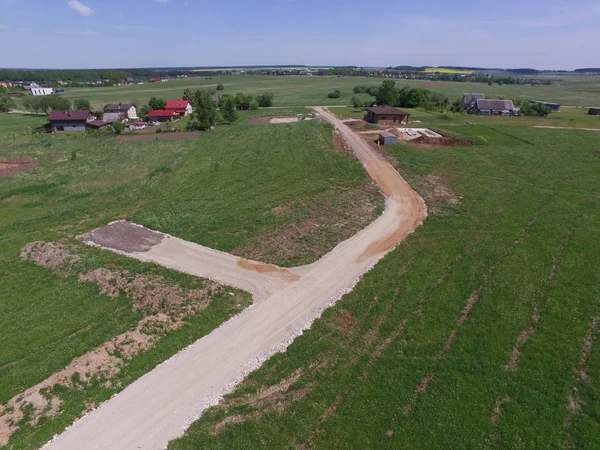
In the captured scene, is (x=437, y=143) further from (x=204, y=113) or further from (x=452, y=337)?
(x=204, y=113)

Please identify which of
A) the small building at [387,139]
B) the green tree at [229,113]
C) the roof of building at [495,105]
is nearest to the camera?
the small building at [387,139]

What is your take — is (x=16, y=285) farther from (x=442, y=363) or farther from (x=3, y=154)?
(x=3, y=154)

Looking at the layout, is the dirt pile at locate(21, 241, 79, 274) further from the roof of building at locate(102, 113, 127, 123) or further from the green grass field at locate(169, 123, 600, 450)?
the roof of building at locate(102, 113, 127, 123)

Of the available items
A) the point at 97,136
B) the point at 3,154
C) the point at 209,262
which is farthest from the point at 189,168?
the point at 97,136

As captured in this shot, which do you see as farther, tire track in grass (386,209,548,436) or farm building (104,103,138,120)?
farm building (104,103,138,120)

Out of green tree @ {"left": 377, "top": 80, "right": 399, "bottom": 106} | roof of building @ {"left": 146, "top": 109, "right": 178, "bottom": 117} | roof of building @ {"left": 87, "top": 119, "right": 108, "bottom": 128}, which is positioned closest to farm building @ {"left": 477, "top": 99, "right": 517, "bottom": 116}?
green tree @ {"left": 377, "top": 80, "right": 399, "bottom": 106}

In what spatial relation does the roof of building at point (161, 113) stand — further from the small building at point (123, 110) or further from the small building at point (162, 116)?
the small building at point (123, 110)

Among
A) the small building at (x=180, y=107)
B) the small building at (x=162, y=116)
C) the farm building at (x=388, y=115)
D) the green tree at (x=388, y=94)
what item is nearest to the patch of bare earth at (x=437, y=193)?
the farm building at (x=388, y=115)
